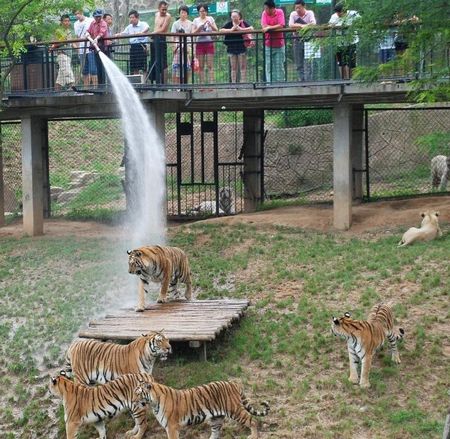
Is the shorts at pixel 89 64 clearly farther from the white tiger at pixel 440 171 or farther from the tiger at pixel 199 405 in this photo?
the tiger at pixel 199 405

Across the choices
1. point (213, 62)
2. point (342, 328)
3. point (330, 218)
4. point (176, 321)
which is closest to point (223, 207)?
point (330, 218)

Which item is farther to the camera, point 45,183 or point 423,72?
point 45,183

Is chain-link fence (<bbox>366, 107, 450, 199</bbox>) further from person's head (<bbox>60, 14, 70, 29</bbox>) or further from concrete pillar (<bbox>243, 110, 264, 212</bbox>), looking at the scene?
person's head (<bbox>60, 14, 70, 29</bbox>)

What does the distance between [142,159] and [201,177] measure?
635cm

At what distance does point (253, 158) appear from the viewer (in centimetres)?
2173

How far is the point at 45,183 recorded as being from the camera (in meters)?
22.7

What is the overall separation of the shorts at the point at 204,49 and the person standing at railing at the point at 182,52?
161mm

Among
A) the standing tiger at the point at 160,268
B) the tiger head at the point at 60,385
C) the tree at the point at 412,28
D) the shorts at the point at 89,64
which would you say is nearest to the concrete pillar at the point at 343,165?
the shorts at the point at 89,64

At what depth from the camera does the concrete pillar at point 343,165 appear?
58.9 feet

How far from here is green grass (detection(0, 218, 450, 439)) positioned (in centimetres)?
1114

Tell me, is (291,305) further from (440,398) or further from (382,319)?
(440,398)

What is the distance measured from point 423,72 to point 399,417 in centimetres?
627

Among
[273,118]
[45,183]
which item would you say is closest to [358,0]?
[45,183]

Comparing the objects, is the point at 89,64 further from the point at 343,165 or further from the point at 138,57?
the point at 343,165
